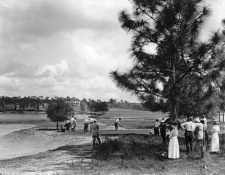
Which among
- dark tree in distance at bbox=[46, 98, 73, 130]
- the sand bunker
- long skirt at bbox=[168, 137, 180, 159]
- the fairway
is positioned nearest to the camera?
long skirt at bbox=[168, 137, 180, 159]

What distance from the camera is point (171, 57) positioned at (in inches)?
620

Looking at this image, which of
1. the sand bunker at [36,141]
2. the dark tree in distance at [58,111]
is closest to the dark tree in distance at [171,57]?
the sand bunker at [36,141]

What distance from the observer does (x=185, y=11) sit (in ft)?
49.4

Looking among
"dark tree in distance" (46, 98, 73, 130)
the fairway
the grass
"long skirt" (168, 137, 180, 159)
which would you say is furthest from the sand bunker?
"long skirt" (168, 137, 180, 159)

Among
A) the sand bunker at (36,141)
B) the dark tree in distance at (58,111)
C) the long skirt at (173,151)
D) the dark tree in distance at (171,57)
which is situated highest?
the dark tree in distance at (171,57)

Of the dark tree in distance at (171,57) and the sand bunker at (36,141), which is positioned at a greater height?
the dark tree in distance at (171,57)

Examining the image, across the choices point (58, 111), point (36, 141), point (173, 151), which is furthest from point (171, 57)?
point (58, 111)

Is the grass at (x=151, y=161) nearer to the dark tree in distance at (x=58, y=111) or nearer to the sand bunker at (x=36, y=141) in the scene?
the sand bunker at (x=36, y=141)

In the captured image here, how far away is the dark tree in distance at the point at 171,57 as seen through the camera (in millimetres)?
14672

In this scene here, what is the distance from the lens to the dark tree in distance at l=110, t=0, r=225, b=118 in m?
14.7

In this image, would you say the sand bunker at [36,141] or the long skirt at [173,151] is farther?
the sand bunker at [36,141]

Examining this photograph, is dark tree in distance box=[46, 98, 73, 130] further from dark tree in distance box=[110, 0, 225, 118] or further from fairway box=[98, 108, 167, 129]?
dark tree in distance box=[110, 0, 225, 118]

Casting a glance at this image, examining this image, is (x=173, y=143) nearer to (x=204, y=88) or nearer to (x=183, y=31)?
(x=204, y=88)

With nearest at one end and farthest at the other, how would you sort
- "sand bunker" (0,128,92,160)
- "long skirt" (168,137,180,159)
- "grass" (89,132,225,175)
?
1. "grass" (89,132,225,175)
2. "long skirt" (168,137,180,159)
3. "sand bunker" (0,128,92,160)
